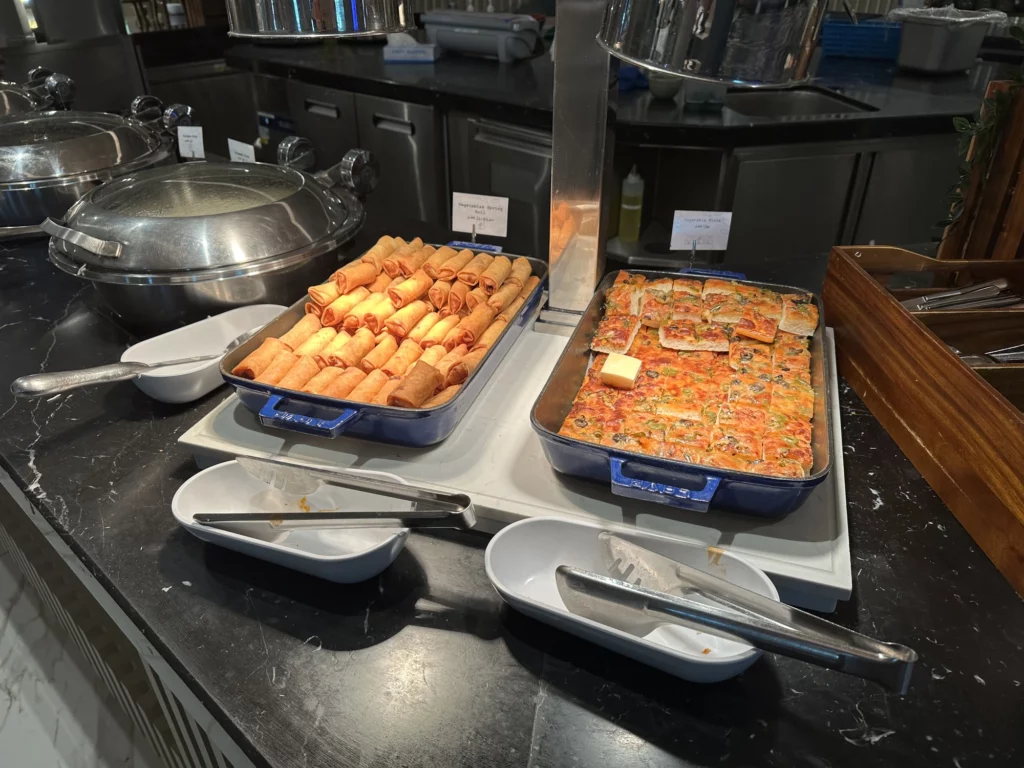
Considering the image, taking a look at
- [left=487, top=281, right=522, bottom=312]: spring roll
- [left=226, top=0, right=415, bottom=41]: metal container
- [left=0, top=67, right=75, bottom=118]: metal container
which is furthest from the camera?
[left=0, top=67, right=75, bottom=118]: metal container

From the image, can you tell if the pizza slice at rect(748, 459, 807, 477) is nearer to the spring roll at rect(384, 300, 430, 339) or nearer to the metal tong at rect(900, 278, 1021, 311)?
the metal tong at rect(900, 278, 1021, 311)

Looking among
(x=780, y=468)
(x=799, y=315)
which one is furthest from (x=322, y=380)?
(x=799, y=315)

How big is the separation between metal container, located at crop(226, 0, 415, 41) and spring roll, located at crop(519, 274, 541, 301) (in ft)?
1.61

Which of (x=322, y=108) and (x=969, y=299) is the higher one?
(x=969, y=299)

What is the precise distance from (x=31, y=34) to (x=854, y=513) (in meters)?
3.82

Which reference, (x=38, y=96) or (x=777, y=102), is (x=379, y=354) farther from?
(x=777, y=102)

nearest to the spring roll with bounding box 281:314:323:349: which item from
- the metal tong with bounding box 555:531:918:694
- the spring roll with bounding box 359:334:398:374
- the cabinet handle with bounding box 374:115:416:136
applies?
the spring roll with bounding box 359:334:398:374

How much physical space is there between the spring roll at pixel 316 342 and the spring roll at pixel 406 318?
0.31 ft

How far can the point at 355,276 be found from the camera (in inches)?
49.8

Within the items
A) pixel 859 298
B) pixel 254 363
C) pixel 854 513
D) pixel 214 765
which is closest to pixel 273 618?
pixel 214 765

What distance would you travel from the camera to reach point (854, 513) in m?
0.93

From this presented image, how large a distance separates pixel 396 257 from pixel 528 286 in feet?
0.86

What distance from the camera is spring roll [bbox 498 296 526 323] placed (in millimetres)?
1197

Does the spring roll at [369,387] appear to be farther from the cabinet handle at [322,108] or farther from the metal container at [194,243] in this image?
the cabinet handle at [322,108]
